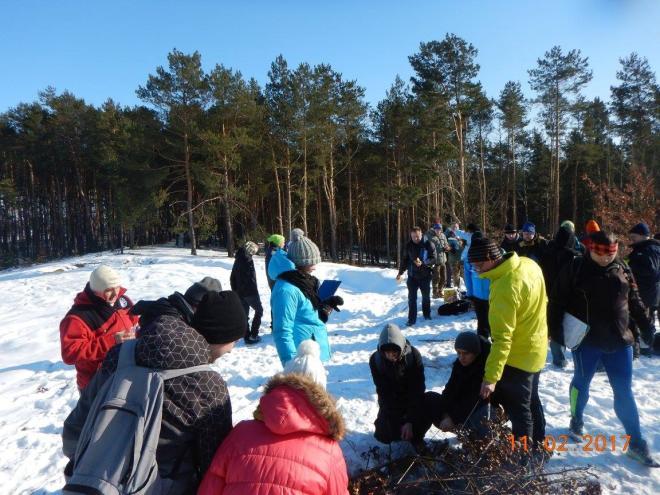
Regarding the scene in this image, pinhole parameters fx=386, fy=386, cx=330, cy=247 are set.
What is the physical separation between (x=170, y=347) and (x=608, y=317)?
3308mm

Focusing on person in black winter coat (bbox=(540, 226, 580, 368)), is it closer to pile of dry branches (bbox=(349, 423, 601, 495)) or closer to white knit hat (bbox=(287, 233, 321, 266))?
pile of dry branches (bbox=(349, 423, 601, 495))

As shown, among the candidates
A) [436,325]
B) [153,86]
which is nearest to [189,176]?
[153,86]

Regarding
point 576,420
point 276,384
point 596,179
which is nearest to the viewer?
point 276,384

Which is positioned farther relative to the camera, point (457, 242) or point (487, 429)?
point (457, 242)

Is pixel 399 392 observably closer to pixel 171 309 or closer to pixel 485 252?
pixel 485 252

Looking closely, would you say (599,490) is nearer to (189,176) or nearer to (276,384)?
(276,384)

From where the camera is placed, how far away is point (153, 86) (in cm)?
1891

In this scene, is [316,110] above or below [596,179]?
above

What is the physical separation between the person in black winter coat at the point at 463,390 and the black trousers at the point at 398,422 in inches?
2.3

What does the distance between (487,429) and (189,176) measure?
19885mm

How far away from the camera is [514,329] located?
2867 millimetres

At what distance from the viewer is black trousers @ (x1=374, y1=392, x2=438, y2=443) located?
3281 mm

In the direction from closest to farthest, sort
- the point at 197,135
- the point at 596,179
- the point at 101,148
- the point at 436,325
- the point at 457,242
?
1. the point at 436,325
2. the point at 457,242
3. the point at 197,135
4. the point at 101,148
5. the point at 596,179

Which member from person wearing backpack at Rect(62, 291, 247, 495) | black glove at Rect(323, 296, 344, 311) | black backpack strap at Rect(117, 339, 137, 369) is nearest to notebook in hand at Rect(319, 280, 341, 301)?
black glove at Rect(323, 296, 344, 311)
